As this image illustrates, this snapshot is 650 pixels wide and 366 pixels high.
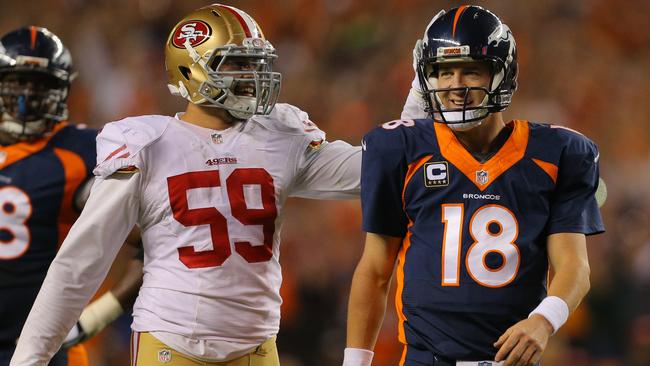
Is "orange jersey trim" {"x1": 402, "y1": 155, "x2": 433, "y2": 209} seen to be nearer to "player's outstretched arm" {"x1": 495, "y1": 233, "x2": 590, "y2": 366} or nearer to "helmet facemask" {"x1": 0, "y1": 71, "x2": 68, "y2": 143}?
"player's outstretched arm" {"x1": 495, "y1": 233, "x2": 590, "y2": 366}

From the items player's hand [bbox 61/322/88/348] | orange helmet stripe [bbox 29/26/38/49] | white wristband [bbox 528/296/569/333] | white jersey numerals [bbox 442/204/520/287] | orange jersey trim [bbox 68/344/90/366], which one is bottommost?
orange jersey trim [bbox 68/344/90/366]

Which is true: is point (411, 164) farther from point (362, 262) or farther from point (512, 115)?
point (512, 115)

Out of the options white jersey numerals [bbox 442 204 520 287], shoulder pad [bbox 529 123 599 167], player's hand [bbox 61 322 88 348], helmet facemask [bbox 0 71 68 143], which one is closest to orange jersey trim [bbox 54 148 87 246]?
helmet facemask [bbox 0 71 68 143]

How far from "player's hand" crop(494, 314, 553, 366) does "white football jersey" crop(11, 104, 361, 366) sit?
2.36ft

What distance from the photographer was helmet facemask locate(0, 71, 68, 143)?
10.3 feet

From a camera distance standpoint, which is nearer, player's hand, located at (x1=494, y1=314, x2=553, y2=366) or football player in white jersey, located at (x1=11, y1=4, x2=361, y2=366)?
player's hand, located at (x1=494, y1=314, x2=553, y2=366)

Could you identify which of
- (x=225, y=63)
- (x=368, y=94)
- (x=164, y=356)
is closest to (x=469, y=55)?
(x=225, y=63)

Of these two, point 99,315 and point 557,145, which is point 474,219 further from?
point 99,315

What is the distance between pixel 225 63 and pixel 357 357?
835 millimetres

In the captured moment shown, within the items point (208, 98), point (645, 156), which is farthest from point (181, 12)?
point (208, 98)

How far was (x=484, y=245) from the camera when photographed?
2277 mm

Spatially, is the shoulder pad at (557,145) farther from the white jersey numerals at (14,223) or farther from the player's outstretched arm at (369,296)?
the white jersey numerals at (14,223)

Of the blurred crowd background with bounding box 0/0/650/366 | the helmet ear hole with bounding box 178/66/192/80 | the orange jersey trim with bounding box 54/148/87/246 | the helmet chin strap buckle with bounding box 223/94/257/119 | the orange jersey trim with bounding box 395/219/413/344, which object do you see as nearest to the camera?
the orange jersey trim with bounding box 395/219/413/344

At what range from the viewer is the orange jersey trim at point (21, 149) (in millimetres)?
3152
